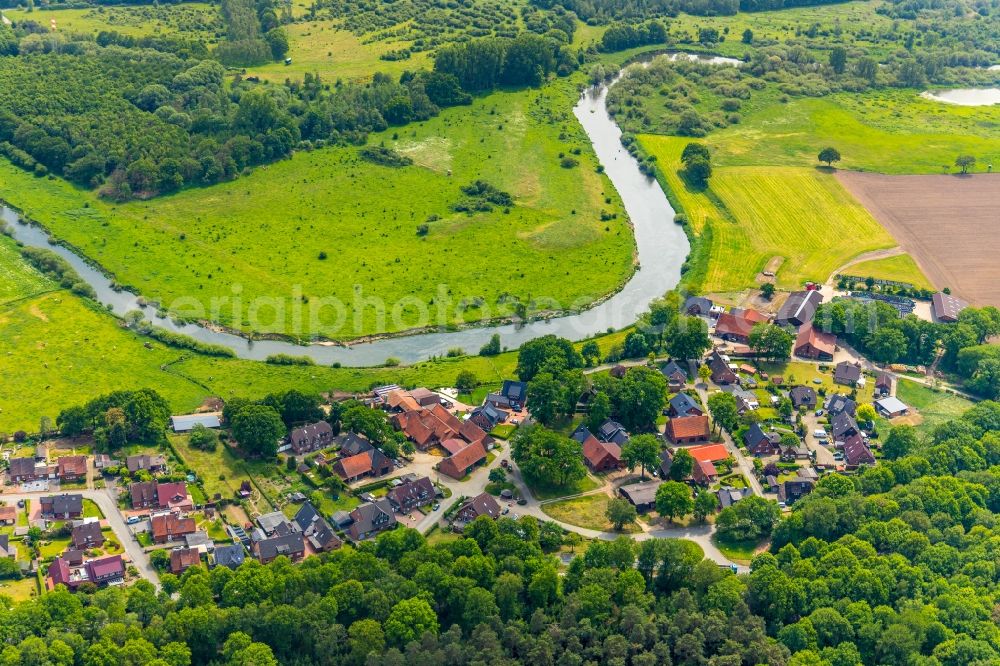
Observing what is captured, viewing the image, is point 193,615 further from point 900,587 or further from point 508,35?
point 508,35

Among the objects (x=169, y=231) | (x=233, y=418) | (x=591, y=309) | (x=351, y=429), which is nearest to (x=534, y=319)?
(x=591, y=309)

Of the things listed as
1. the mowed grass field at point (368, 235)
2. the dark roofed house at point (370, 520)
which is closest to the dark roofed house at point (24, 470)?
the dark roofed house at point (370, 520)

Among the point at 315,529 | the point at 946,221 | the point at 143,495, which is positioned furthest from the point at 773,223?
the point at 143,495

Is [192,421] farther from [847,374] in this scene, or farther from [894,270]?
[894,270]

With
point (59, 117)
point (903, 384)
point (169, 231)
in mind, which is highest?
point (59, 117)

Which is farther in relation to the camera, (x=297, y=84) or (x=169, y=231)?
(x=297, y=84)

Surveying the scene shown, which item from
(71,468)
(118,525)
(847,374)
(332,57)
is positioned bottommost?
(847,374)

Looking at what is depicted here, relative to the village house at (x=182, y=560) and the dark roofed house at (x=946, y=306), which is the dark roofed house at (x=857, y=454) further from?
the village house at (x=182, y=560)
